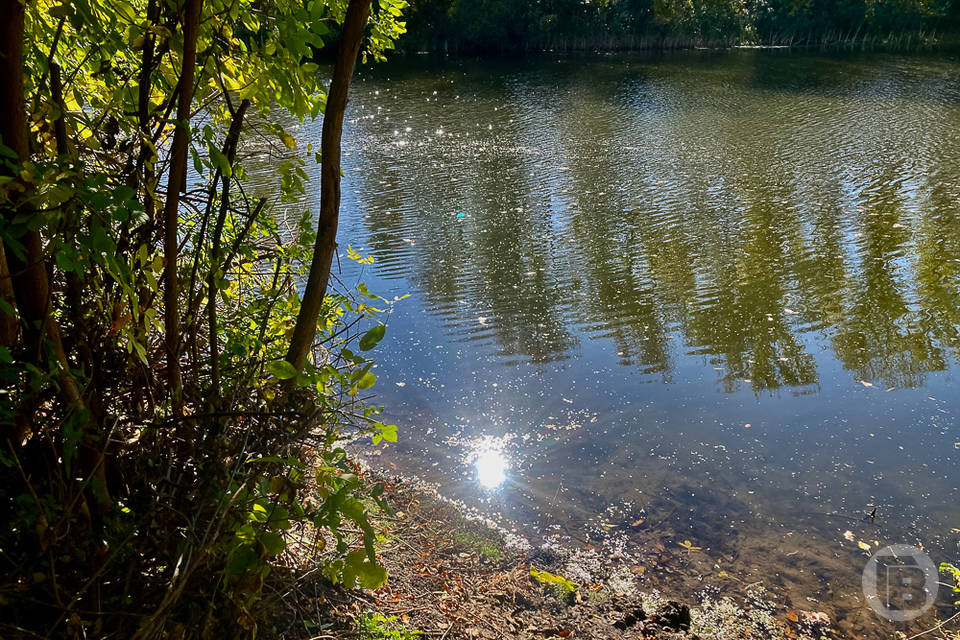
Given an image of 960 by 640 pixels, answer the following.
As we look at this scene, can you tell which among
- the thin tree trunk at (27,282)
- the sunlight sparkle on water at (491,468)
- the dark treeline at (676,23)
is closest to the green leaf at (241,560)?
the thin tree trunk at (27,282)

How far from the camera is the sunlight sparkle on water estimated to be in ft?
17.4

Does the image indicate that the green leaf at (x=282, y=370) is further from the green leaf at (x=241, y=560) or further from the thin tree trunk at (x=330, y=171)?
the green leaf at (x=241, y=560)

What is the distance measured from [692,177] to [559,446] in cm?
931

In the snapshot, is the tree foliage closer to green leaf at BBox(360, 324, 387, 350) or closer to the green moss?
green leaf at BBox(360, 324, 387, 350)

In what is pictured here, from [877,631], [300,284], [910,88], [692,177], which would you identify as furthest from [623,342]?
[910,88]

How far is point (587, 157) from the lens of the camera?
15.5m

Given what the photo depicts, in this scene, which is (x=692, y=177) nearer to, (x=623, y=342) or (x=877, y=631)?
(x=623, y=342)

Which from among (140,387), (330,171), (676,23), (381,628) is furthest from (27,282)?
(676,23)

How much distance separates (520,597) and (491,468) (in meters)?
1.59

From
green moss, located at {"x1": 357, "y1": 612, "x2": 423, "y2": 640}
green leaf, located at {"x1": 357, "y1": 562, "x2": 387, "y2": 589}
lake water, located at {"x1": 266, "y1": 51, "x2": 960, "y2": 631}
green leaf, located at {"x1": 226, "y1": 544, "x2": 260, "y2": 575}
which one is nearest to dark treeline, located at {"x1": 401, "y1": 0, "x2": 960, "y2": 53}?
lake water, located at {"x1": 266, "y1": 51, "x2": 960, "y2": 631}

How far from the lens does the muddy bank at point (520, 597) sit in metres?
3.37

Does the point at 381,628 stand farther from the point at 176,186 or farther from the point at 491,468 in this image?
the point at 491,468

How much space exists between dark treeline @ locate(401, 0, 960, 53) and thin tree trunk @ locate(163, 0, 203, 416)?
36.7 metres

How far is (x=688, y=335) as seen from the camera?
25.3ft
